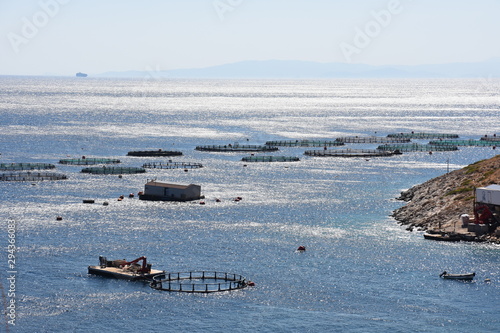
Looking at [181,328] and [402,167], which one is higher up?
[402,167]

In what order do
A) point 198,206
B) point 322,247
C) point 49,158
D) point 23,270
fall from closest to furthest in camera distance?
1. point 23,270
2. point 322,247
3. point 198,206
4. point 49,158

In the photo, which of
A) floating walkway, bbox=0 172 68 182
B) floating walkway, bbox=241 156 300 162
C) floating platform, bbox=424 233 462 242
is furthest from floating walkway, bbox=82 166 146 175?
floating platform, bbox=424 233 462 242

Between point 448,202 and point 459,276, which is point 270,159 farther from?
point 459,276

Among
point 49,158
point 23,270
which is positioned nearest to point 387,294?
point 23,270

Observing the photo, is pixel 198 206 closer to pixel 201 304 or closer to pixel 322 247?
pixel 322 247

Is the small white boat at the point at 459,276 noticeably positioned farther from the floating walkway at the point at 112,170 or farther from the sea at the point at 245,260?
the floating walkway at the point at 112,170

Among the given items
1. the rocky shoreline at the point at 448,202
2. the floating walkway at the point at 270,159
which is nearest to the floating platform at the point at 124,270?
the rocky shoreline at the point at 448,202
